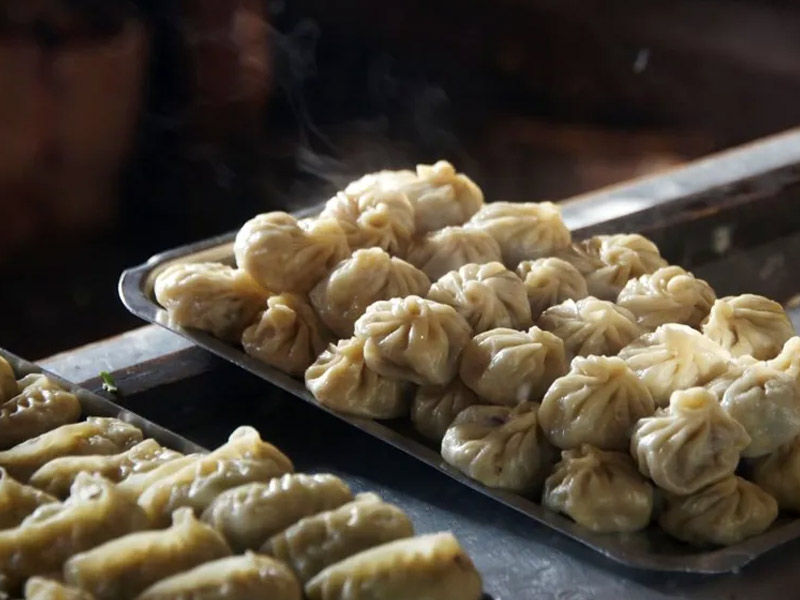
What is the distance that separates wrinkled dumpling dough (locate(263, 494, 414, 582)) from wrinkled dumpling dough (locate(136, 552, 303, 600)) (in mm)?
75

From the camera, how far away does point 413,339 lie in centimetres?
190

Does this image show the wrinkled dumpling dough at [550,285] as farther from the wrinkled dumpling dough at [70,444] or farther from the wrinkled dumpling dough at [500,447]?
the wrinkled dumpling dough at [70,444]

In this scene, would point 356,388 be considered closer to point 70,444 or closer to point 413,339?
point 413,339

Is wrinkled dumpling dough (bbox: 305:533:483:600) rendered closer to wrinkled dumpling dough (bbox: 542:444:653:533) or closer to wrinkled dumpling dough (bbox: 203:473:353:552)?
wrinkled dumpling dough (bbox: 203:473:353:552)

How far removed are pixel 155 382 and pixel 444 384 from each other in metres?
0.49

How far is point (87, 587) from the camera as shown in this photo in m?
1.30

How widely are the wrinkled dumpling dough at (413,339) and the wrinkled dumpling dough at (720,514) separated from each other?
0.38 m

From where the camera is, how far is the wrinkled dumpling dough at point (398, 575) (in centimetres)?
135

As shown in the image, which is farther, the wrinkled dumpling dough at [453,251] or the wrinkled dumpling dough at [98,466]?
the wrinkled dumpling dough at [453,251]

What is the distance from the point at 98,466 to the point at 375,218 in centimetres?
81

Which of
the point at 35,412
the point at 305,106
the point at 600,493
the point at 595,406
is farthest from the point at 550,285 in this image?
the point at 305,106

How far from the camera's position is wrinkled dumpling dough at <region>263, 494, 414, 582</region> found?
1385mm

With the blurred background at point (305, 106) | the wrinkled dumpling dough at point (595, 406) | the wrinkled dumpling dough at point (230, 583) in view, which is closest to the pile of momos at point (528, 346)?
the wrinkled dumpling dough at point (595, 406)

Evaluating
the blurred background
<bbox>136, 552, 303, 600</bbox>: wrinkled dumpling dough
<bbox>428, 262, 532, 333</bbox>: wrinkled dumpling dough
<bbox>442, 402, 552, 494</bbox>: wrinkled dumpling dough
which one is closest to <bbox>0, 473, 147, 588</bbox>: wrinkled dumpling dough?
<bbox>136, 552, 303, 600</bbox>: wrinkled dumpling dough
